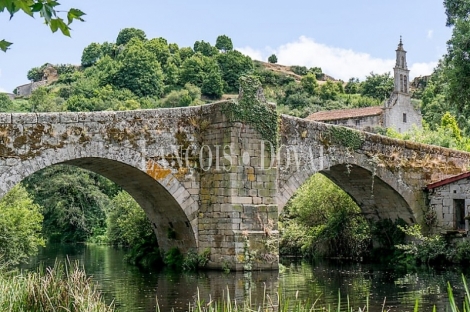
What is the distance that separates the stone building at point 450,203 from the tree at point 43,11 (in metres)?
17.2

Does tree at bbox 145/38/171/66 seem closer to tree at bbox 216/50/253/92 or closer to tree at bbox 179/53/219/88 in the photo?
tree at bbox 179/53/219/88

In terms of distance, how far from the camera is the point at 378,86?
250 feet

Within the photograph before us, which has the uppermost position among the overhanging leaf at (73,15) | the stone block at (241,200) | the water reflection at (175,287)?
the overhanging leaf at (73,15)

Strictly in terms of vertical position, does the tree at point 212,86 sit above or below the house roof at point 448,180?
above

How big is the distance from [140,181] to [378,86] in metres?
62.8

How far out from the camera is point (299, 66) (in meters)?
99.9

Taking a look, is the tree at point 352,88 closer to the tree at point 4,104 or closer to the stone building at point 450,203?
the tree at point 4,104

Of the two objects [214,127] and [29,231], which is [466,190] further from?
[29,231]

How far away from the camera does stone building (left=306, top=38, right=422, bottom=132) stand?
55.8 meters

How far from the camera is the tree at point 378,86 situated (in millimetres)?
75188

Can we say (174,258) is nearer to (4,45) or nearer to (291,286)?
(291,286)

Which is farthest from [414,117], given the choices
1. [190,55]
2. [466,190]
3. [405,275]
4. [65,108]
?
[405,275]

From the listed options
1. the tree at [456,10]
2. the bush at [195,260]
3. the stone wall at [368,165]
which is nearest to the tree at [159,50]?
the stone wall at [368,165]

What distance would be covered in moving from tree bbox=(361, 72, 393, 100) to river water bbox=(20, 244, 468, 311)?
2300 inches
